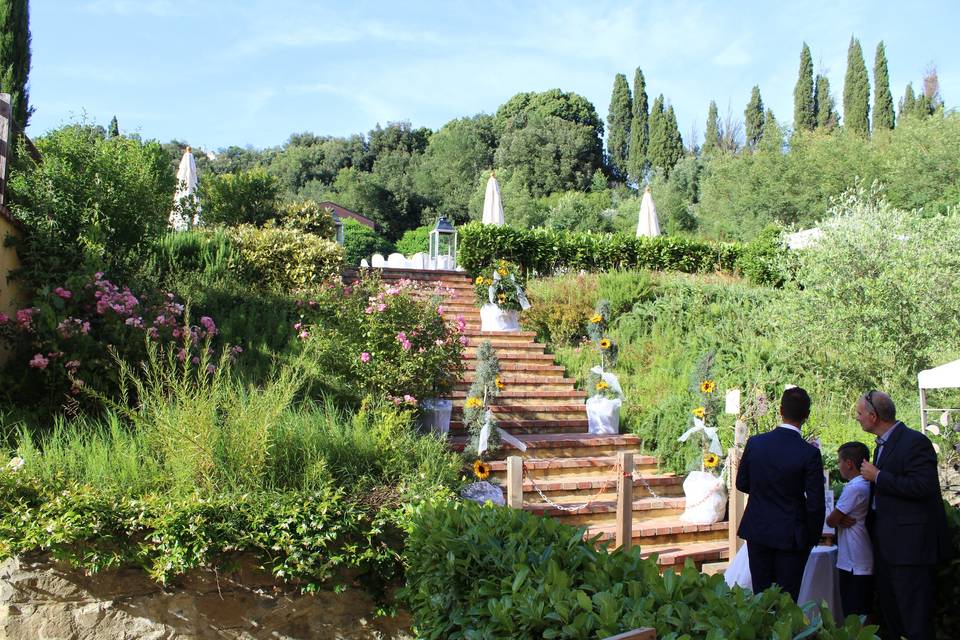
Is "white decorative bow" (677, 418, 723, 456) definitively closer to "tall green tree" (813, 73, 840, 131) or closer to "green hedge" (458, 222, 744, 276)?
"green hedge" (458, 222, 744, 276)

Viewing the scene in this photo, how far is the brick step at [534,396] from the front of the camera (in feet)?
29.8

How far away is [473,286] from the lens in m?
12.8

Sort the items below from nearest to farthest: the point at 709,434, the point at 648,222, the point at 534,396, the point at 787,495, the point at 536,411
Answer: the point at 787,495
the point at 709,434
the point at 536,411
the point at 534,396
the point at 648,222

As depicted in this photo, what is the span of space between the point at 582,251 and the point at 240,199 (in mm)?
6252

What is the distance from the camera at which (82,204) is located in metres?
7.55

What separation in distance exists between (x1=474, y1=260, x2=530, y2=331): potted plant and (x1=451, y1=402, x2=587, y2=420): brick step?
2150mm

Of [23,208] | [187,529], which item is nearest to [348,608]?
[187,529]

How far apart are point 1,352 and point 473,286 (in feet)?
25.1

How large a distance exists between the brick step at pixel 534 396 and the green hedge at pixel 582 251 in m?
4.11

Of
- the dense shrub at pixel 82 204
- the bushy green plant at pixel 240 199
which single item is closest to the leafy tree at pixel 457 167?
the bushy green plant at pixel 240 199

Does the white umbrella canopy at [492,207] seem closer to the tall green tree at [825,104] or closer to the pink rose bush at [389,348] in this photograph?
the pink rose bush at [389,348]

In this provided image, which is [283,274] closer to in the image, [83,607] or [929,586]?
[83,607]

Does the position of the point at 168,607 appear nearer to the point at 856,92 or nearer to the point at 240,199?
the point at 240,199

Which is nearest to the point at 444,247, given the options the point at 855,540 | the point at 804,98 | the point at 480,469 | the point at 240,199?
the point at 240,199
